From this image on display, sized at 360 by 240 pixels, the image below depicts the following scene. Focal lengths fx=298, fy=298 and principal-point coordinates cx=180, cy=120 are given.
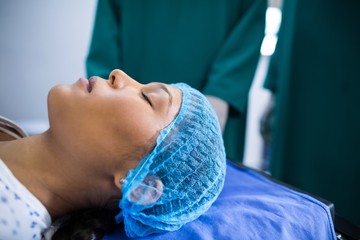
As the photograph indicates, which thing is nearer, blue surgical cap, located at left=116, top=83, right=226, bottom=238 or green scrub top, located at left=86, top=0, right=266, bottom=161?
blue surgical cap, located at left=116, top=83, right=226, bottom=238

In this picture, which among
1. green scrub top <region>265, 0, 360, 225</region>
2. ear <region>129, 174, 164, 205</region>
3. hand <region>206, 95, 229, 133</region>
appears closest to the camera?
ear <region>129, 174, 164, 205</region>

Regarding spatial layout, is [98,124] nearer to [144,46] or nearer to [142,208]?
[142,208]

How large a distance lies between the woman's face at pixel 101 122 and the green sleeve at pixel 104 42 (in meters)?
0.55

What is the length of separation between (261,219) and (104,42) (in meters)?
0.97

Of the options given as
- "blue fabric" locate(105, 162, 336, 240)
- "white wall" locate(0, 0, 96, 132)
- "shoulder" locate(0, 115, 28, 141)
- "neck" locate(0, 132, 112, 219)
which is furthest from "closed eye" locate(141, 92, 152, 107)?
"white wall" locate(0, 0, 96, 132)

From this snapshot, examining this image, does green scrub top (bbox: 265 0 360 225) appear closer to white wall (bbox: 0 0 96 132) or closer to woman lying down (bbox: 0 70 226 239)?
woman lying down (bbox: 0 70 226 239)

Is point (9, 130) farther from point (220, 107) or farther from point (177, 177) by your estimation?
point (220, 107)

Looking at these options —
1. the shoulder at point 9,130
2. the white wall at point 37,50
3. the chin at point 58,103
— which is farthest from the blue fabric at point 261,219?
the white wall at point 37,50

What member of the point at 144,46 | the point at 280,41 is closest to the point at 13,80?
the point at 144,46

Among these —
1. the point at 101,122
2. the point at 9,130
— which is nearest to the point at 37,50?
the point at 9,130

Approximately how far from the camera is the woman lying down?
72 centimetres

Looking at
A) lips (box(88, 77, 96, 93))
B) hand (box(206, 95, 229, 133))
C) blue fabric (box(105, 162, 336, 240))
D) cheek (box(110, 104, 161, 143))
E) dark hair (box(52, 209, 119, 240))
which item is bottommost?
dark hair (box(52, 209, 119, 240))

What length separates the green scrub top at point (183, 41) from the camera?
4.39ft

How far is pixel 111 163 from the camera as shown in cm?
77
